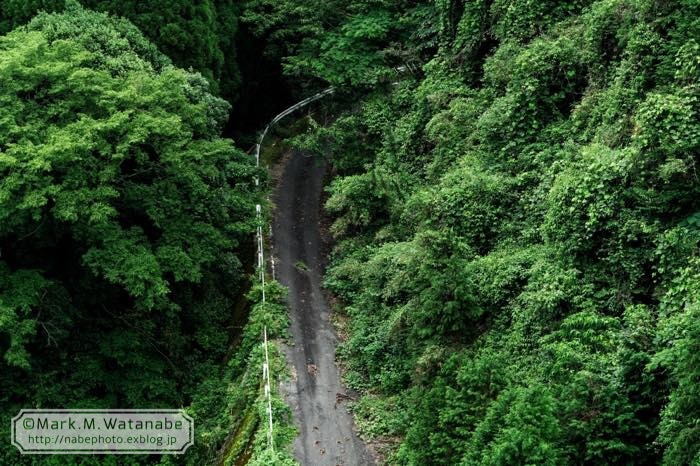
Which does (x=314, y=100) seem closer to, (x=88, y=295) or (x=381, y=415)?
(x=88, y=295)

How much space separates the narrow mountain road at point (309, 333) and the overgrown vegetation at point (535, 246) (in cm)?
66

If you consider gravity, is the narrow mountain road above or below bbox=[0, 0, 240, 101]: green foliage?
below

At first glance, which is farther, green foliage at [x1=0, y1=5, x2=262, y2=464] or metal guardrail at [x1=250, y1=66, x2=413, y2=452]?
green foliage at [x1=0, y1=5, x2=262, y2=464]

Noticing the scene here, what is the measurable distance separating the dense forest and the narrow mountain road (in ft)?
1.80

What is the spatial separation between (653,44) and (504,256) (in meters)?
5.88

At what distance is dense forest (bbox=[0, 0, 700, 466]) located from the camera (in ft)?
42.9

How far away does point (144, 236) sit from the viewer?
18703mm

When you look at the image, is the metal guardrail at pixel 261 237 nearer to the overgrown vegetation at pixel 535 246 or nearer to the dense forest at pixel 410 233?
the dense forest at pixel 410 233

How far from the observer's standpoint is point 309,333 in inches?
822

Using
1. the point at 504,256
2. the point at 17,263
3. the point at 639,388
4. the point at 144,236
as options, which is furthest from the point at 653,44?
the point at 17,263

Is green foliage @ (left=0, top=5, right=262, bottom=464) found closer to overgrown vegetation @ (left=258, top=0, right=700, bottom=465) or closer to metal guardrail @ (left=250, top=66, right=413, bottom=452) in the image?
metal guardrail @ (left=250, top=66, right=413, bottom=452)

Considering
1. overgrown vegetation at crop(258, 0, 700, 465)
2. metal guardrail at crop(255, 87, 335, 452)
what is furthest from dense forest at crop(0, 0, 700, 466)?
metal guardrail at crop(255, 87, 335, 452)

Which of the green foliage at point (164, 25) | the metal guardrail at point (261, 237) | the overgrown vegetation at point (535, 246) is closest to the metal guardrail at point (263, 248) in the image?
the metal guardrail at point (261, 237)

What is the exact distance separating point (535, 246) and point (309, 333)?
745cm
